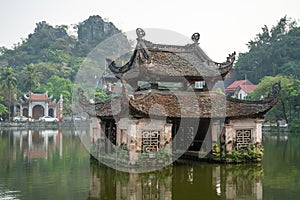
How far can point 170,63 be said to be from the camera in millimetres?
21812

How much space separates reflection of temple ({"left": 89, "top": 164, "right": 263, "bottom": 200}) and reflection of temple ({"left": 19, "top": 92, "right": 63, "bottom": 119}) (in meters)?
52.6

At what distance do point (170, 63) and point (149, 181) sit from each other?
26.0ft

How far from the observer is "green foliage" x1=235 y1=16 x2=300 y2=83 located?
7381cm

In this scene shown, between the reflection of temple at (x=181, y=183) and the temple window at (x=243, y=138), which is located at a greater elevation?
the temple window at (x=243, y=138)

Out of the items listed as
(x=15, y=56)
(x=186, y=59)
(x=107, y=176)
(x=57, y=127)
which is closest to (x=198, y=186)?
(x=107, y=176)

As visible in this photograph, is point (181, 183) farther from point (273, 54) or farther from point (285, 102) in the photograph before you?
point (273, 54)

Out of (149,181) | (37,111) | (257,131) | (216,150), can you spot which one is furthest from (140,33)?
(37,111)

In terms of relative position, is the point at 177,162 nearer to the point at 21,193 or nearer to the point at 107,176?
the point at 107,176

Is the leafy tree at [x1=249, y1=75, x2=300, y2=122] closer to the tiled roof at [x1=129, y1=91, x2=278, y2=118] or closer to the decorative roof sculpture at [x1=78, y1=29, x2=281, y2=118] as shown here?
the decorative roof sculpture at [x1=78, y1=29, x2=281, y2=118]

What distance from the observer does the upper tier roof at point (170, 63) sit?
20594 millimetres

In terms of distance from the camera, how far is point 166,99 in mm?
20734

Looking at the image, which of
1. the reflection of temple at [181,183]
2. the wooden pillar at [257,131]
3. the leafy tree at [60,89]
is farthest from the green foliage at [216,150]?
the leafy tree at [60,89]

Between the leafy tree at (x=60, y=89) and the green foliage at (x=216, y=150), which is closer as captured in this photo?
the green foliage at (x=216, y=150)

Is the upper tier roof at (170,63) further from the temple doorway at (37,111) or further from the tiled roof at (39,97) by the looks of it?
the temple doorway at (37,111)
